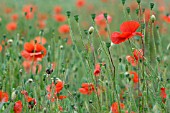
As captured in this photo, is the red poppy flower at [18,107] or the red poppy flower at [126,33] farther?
the red poppy flower at [18,107]

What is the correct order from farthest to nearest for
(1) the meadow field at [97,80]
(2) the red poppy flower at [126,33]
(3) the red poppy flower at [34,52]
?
(3) the red poppy flower at [34,52], (1) the meadow field at [97,80], (2) the red poppy flower at [126,33]

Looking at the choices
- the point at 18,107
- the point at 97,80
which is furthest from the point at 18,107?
the point at 97,80

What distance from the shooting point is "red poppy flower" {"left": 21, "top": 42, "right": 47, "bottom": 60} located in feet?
7.97

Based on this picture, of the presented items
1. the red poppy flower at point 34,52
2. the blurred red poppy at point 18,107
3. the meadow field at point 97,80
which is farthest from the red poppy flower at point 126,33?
the red poppy flower at point 34,52

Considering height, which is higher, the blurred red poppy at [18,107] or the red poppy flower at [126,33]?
the red poppy flower at [126,33]

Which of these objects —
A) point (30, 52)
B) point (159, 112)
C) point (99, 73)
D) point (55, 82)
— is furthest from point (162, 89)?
point (30, 52)

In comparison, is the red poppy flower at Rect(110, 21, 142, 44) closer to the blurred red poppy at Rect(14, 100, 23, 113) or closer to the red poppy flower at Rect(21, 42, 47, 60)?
the blurred red poppy at Rect(14, 100, 23, 113)

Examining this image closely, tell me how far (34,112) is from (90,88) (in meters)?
0.29

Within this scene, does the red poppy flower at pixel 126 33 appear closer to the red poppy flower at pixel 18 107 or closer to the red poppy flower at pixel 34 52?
the red poppy flower at pixel 18 107

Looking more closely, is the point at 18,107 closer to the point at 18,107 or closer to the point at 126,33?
the point at 18,107

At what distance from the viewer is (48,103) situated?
76.2 inches

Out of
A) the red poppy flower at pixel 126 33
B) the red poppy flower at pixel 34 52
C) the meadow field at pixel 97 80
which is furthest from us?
the red poppy flower at pixel 34 52

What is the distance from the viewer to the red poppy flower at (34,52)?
243 cm

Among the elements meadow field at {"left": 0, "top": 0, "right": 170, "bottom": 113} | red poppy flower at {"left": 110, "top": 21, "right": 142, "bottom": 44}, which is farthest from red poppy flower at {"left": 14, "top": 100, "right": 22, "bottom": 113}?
red poppy flower at {"left": 110, "top": 21, "right": 142, "bottom": 44}
